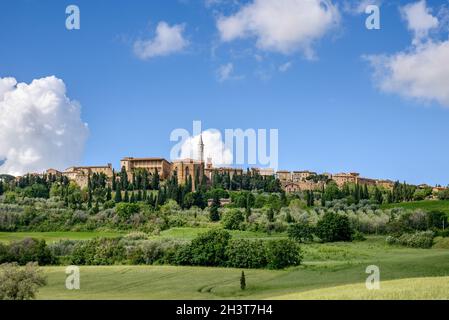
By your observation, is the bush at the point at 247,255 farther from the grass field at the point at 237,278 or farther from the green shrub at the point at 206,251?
the grass field at the point at 237,278

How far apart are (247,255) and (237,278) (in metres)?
9.87

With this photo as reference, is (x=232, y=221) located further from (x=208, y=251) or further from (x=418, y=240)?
(x=418, y=240)

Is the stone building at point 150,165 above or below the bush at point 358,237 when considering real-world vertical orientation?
above

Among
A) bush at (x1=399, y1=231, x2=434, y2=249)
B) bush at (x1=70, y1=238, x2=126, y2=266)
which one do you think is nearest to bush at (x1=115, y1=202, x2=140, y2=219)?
bush at (x1=70, y1=238, x2=126, y2=266)

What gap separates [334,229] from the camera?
295ft

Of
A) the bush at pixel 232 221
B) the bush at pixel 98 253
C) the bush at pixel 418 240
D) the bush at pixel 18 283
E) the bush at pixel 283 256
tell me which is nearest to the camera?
the bush at pixel 18 283

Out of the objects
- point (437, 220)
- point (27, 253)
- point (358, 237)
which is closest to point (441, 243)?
point (358, 237)

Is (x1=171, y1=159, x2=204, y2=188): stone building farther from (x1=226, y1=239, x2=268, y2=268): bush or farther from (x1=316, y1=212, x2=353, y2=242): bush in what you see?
(x1=226, y1=239, x2=268, y2=268): bush

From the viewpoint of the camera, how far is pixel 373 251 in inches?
3036

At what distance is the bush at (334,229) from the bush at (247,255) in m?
22.0

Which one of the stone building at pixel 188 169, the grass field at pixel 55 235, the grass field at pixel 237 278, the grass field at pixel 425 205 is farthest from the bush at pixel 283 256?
the stone building at pixel 188 169

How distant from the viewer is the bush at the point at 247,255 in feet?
223
